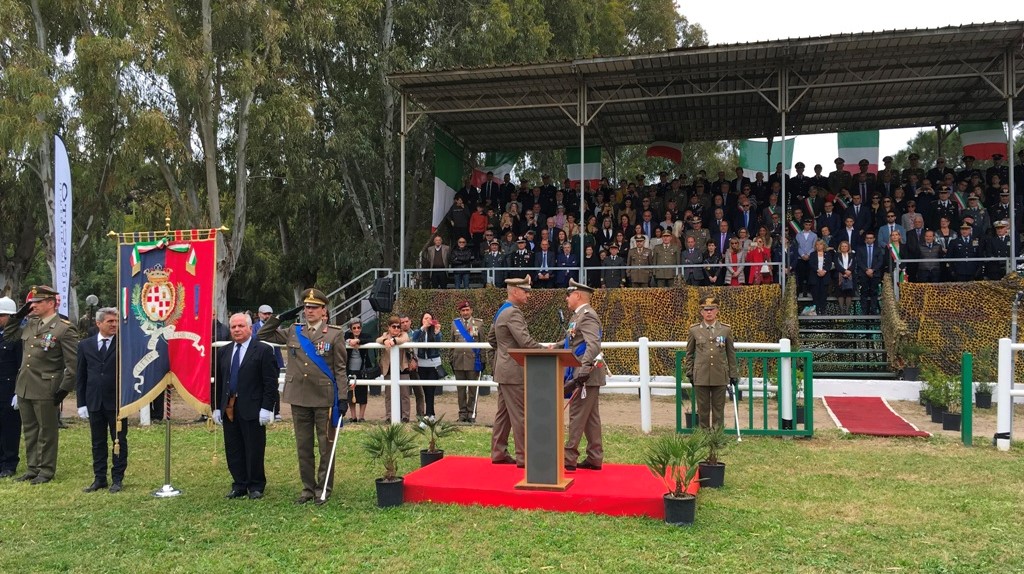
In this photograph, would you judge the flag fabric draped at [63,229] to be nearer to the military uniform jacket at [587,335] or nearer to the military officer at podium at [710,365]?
the military uniform jacket at [587,335]

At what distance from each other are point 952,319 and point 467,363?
8831mm

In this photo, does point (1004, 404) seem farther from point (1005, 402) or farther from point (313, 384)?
point (313, 384)

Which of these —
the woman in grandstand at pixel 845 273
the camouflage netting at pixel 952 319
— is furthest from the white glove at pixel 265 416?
the woman in grandstand at pixel 845 273

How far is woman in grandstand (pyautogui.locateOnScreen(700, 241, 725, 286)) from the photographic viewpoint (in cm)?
1700

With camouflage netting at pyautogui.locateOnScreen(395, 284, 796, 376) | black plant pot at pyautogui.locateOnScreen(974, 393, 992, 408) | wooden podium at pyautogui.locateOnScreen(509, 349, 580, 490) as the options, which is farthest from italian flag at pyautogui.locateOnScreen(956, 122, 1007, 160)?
wooden podium at pyautogui.locateOnScreen(509, 349, 580, 490)

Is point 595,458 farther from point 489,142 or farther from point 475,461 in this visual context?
point 489,142

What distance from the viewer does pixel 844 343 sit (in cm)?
1622

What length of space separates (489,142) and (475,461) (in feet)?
53.6

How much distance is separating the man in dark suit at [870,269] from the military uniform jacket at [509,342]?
10.1m

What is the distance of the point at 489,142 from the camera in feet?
77.2

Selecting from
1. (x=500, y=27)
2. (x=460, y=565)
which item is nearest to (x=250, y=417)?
(x=460, y=565)

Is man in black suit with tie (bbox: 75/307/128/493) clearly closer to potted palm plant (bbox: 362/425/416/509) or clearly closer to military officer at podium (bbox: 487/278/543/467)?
potted palm plant (bbox: 362/425/416/509)

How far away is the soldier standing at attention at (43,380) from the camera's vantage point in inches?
330

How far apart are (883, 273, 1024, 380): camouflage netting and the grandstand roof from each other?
3.88 m
